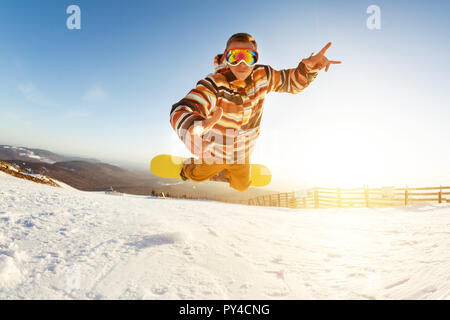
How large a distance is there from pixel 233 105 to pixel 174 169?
916 mm

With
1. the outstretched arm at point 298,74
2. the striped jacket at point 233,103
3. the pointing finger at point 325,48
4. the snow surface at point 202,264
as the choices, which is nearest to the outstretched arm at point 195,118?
the striped jacket at point 233,103

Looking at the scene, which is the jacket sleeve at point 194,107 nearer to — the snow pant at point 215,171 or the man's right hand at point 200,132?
the man's right hand at point 200,132

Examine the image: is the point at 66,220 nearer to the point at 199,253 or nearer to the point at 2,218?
the point at 2,218

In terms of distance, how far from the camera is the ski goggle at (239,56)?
5.42 ft

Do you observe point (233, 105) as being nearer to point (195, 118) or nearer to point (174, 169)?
point (195, 118)

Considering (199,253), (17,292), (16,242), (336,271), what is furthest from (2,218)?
(336,271)

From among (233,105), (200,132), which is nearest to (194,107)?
A: (200,132)

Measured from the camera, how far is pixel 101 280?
1662 mm

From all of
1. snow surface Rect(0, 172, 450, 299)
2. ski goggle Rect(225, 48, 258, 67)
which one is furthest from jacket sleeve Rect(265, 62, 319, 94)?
snow surface Rect(0, 172, 450, 299)

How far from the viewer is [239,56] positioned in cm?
166

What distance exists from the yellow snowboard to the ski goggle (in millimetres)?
1071

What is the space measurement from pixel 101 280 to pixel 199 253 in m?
0.93
